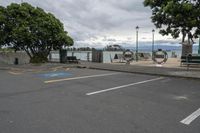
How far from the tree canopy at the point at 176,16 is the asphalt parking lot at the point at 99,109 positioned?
4592 millimetres

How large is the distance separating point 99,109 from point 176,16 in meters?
8.77

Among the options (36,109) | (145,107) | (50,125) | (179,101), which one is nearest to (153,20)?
(179,101)

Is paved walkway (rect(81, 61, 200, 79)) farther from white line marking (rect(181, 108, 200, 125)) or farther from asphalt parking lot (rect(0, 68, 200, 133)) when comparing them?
white line marking (rect(181, 108, 200, 125))

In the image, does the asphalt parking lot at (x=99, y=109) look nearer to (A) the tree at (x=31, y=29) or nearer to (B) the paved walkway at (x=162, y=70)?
(B) the paved walkway at (x=162, y=70)

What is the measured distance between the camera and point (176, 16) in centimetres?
1376

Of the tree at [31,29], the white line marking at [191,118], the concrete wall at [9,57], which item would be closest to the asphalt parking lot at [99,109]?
the white line marking at [191,118]

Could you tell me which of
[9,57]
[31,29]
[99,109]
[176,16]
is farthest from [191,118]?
[9,57]

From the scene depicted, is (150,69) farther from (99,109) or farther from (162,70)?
(99,109)

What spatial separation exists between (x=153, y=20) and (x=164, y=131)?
37.0 ft

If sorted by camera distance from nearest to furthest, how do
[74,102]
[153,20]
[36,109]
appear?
[36,109] < [74,102] < [153,20]

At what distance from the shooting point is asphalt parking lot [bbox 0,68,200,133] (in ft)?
17.9

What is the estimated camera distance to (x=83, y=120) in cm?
595

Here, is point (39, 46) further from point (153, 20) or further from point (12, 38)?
point (153, 20)

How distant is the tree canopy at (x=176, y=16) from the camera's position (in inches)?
531
